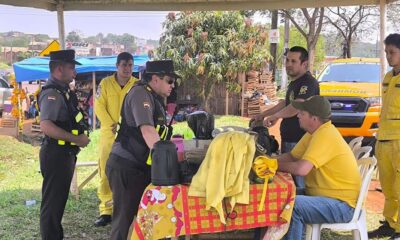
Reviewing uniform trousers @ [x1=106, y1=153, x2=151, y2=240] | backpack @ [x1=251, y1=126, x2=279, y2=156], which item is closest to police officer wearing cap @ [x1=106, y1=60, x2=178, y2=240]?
uniform trousers @ [x1=106, y1=153, x2=151, y2=240]

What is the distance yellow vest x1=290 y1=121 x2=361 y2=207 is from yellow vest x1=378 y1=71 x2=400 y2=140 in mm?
1181

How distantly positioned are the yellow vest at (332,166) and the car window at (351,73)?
6.16 metres

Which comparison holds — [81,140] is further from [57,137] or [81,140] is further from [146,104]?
[146,104]

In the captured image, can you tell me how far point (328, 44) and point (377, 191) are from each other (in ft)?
123

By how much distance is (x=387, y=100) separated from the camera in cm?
470

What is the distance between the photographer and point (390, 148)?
461 centimetres

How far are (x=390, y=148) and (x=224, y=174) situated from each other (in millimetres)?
2385

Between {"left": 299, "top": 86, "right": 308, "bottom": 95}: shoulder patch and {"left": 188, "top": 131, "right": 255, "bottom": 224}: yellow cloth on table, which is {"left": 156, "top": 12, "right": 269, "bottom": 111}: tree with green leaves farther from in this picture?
{"left": 188, "top": 131, "right": 255, "bottom": 224}: yellow cloth on table

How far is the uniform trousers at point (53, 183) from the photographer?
4.05m

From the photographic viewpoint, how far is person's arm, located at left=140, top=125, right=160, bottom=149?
10.9ft

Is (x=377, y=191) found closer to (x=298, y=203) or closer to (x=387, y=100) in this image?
(x=387, y=100)

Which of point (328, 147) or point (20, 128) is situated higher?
point (328, 147)

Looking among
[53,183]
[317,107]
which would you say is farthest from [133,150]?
[317,107]

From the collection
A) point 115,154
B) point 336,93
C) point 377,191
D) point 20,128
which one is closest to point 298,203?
point 115,154
